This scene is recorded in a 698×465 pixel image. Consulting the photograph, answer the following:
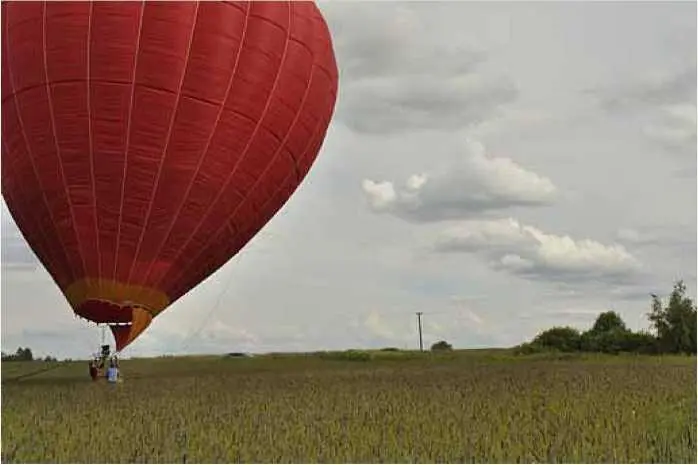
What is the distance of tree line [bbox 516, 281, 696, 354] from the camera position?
69688 millimetres

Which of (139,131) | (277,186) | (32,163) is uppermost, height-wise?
(139,131)

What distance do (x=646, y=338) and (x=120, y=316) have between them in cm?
5996

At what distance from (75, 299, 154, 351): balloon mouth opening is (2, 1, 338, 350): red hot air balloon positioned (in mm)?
31

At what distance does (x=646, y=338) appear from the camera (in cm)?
7100

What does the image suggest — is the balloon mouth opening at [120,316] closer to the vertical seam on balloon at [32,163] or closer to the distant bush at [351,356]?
the vertical seam on balloon at [32,163]

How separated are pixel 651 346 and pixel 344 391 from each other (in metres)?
55.4

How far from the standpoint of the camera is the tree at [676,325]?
230ft

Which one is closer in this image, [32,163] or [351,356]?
[32,163]

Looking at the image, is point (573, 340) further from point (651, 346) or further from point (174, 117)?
point (174, 117)

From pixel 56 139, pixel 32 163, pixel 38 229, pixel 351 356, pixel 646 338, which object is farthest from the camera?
pixel 646 338

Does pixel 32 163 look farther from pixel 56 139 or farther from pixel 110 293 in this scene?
pixel 110 293

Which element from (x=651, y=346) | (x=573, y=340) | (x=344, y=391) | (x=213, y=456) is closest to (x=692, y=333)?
(x=651, y=346)

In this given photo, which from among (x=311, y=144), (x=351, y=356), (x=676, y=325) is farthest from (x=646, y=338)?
(x=311, y=144)

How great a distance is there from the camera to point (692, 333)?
70750mm
